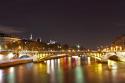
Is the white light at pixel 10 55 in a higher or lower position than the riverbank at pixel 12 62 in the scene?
higher

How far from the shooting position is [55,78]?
117ft

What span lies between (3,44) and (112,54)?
22027 millimetres

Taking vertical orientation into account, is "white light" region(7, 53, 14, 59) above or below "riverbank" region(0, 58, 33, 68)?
above

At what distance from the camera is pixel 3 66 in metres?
48.7

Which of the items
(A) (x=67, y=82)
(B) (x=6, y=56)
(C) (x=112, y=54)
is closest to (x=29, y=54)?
(B) (x=6, y=56)

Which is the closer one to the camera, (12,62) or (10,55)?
(12,62)

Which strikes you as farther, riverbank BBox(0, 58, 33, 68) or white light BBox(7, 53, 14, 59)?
white light BBox(7, 53, 14, 59)

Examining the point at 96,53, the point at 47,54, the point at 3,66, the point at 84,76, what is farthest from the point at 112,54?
the point at 84,76

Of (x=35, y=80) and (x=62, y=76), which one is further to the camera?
(x=62, y=76)

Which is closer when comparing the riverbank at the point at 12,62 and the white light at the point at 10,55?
the riverbank at the point at 12,62

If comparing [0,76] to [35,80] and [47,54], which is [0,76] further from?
[47,54]

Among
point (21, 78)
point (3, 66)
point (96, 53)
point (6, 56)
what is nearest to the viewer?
point (21, 78)

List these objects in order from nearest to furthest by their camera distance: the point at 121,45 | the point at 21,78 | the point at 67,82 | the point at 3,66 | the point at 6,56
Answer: the point at 67,82 < the point at 21,78 < the point at 3,66 < the point at 6,56 < the point at 121,45

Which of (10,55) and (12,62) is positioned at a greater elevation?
(10,55)
